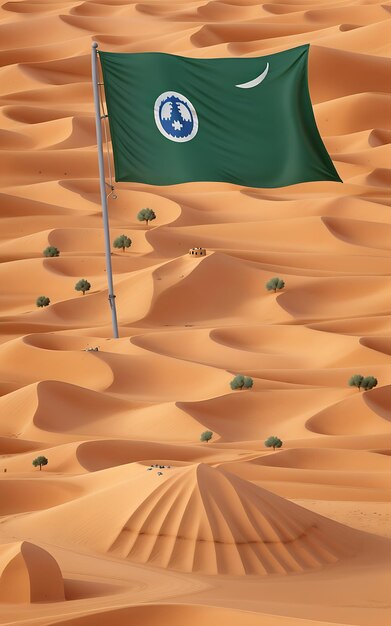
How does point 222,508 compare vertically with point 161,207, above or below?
above

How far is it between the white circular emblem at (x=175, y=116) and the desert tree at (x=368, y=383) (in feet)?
14.5

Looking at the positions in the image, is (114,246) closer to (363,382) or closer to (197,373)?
(197,373)

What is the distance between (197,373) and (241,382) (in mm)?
1556

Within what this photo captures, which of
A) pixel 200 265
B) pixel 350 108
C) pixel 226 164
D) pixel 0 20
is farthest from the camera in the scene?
pixel 0 20

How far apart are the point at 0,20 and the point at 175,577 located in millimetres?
58043

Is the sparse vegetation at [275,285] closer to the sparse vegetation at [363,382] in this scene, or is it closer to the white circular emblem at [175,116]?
the sparse vegetation at [363,382]

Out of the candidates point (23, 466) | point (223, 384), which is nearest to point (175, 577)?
point (23, 466)

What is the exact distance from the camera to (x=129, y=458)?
57.0 feet

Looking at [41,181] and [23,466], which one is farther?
[41,181]

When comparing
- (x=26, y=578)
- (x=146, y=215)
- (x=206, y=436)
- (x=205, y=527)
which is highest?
(x=26, y=578)

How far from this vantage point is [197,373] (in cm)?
2320

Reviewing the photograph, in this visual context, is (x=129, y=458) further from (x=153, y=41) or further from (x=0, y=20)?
(x=0, y=20)

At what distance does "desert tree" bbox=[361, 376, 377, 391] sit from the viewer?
2155 centimetres

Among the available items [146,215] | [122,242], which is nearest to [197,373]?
[122,242]
